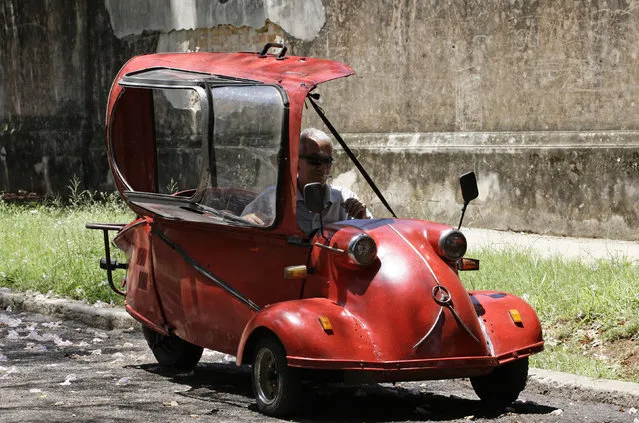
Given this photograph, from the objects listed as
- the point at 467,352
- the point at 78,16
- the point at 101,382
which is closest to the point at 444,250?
the point at 467,352

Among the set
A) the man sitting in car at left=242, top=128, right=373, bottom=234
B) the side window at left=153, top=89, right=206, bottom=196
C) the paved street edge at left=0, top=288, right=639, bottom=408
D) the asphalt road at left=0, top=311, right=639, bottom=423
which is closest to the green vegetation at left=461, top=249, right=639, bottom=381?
the paved street edge at left=0, top=288, right=639, bottom=408

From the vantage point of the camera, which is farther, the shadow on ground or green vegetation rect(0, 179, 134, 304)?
green vegetation rect(0, 179, 134, 304)

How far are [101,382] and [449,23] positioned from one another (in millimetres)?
7668

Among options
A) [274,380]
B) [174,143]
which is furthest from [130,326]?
[274,380]

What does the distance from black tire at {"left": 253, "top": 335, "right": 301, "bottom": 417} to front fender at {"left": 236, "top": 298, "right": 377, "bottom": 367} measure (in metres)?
0.10

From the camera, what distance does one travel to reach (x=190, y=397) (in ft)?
22.4

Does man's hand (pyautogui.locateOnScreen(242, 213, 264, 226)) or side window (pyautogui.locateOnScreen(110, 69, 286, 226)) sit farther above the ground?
side window (pyautogui.locateOnScreen(110, 69, 286, 226))

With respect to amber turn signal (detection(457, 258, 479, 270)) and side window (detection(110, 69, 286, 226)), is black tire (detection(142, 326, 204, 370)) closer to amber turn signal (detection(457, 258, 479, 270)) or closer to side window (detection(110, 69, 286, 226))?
side window (detection(110, 69, 286, 226))

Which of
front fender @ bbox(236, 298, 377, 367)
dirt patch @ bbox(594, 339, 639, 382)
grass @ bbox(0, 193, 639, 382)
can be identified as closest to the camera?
front fender @ bbox(236, 298, 377, 367)

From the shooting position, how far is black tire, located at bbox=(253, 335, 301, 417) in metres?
6.03

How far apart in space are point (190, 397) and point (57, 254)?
496 cm

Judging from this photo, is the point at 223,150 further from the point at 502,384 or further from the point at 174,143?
the point at 502,384

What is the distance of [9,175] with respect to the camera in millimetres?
20328

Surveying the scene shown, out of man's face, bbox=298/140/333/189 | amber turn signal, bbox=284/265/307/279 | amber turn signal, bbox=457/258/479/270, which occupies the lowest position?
amber turn signal, bbox=457/258/479/270
